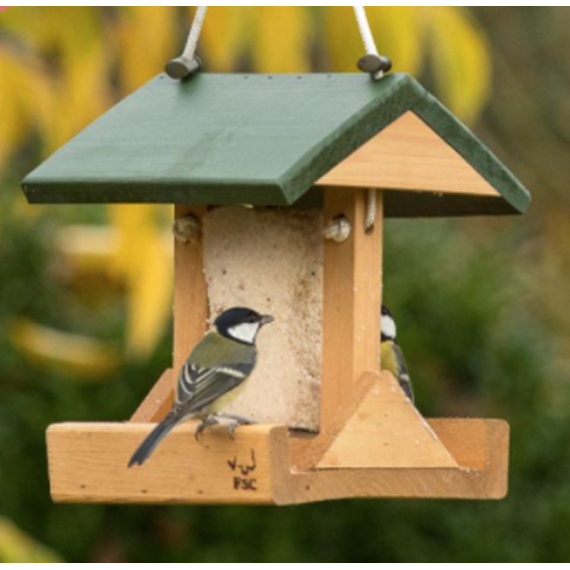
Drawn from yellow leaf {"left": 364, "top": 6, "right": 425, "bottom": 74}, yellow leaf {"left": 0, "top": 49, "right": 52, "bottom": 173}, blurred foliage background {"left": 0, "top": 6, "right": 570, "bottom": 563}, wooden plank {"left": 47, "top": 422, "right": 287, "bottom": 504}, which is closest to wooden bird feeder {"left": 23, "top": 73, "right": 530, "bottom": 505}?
wooden plank {"left": 47, "top": 422, "right": 287, "bottom": 504}

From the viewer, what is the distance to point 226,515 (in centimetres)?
769

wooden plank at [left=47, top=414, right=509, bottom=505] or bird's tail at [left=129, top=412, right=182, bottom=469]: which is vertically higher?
bird's tail at [left=129, top=412, right=182, bottom=469]

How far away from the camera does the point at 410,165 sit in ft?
13.5

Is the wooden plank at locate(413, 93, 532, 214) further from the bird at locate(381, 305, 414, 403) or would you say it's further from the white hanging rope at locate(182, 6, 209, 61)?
the white hanging rope at locate(182, 6, 209, 61)

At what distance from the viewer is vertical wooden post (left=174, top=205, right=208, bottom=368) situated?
173 inches

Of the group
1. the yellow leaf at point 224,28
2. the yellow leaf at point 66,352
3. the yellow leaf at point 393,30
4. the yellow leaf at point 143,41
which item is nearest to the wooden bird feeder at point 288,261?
the yellow leaf at point 224,28

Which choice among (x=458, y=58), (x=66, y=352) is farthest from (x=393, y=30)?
(x=66, y=352)

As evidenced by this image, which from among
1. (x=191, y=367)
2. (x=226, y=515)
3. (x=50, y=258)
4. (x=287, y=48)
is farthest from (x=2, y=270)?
(x=191, y=367)

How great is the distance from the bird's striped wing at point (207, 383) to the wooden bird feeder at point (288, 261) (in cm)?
8

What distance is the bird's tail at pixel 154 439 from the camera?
12.4 feet

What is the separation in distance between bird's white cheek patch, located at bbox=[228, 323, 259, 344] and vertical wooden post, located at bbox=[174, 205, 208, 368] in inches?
14.1

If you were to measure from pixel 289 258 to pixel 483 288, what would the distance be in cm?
398

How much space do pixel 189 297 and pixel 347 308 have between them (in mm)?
439

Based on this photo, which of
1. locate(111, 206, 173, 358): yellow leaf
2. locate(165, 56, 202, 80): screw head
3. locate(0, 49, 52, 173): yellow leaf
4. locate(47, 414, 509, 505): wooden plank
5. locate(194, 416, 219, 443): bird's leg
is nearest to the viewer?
locate(47, 414, 509, 505): wooden plank
